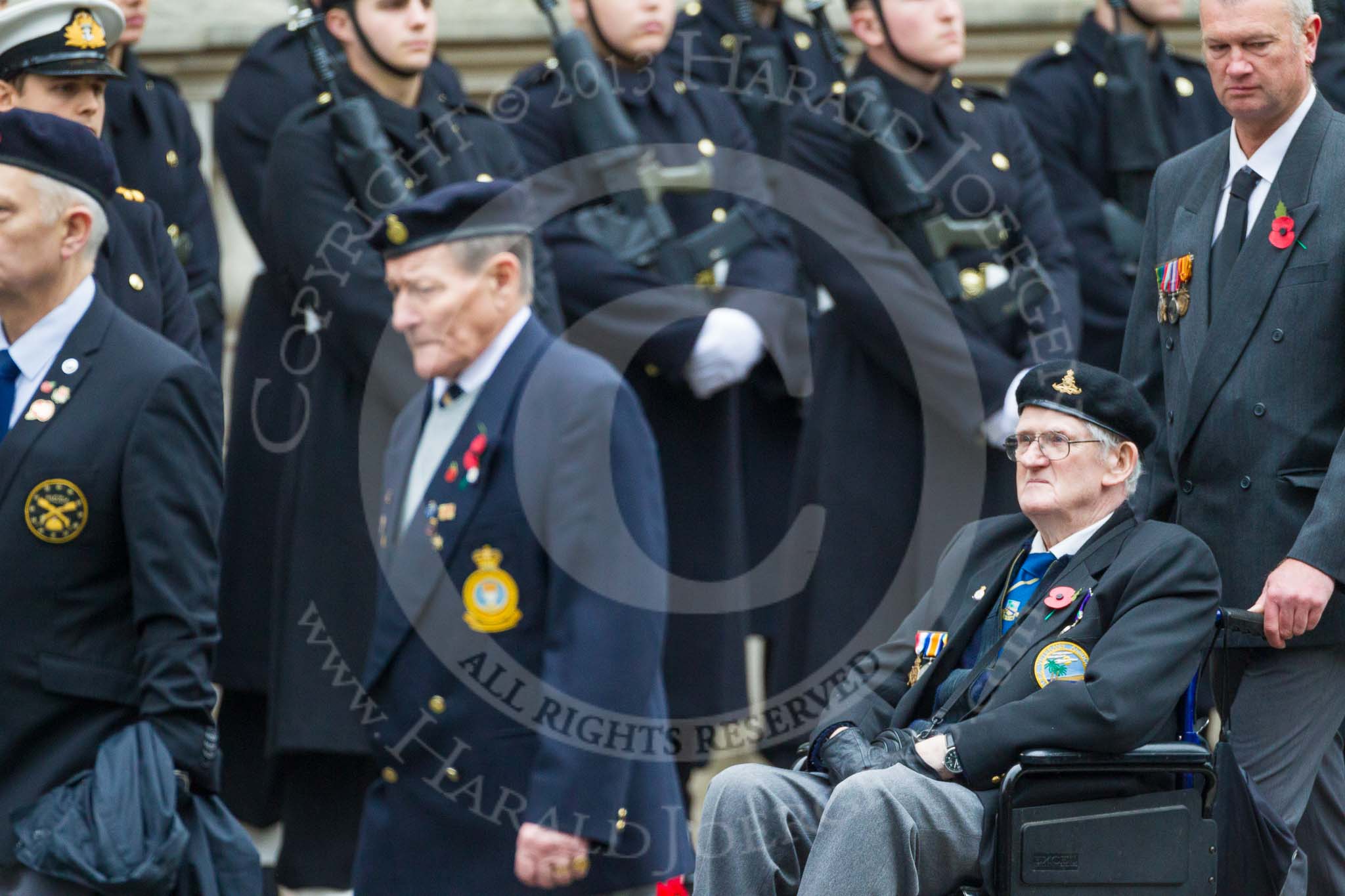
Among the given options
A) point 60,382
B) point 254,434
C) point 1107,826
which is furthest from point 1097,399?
point 254,434

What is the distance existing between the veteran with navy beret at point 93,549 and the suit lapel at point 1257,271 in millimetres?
1859

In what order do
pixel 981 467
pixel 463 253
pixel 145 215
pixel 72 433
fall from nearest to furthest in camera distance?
pixel 72 433, pixel 463 253, pixel 145 215, pixel 981 467

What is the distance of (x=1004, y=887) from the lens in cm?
398

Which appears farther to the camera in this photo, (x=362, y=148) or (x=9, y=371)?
(x=362, y=148)

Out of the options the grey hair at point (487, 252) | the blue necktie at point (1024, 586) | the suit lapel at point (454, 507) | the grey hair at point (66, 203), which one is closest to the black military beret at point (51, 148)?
the grey hair at point (66, 203)

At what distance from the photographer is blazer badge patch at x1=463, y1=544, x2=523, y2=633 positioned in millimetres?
4391

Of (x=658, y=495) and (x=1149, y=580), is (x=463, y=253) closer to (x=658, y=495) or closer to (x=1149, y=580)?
(x=658, y=495)

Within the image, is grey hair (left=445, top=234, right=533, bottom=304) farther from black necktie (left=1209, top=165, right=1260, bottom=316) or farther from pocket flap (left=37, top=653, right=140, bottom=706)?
black necktie (left=1209, top=165, right=1260, bottom=316)

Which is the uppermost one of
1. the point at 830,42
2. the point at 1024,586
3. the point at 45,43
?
the point at 830,42

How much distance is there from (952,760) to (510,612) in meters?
0.86

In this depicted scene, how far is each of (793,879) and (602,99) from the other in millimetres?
2623

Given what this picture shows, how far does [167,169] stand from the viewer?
20.4 feet

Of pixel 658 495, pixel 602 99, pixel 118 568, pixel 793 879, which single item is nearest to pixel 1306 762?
pixel 793 879

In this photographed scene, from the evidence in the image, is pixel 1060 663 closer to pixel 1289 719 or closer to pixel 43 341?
pixel 1289 719
